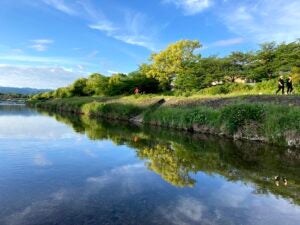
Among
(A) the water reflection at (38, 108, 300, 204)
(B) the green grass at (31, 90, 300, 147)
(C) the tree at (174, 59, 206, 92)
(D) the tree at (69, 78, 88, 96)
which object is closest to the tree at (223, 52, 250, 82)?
(C) the tree at (174, 59, 206, 92)

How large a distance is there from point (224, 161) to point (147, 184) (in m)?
5.11

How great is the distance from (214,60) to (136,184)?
42.3 meters

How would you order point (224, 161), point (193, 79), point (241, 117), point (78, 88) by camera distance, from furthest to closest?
point (78, 88), point (193, 79), point (241, 117), point (224, 161)

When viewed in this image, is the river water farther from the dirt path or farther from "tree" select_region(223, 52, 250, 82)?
"tree" select_region(223, 52, 250, 82)

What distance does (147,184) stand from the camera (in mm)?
9602

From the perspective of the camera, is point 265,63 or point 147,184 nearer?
point 147,184

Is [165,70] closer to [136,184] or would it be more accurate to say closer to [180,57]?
[180,57]

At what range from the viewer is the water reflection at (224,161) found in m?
10.1

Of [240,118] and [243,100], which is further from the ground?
[243,100]

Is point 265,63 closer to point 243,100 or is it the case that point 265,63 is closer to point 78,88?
point 243,100

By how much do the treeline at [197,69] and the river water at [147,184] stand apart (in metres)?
25.5

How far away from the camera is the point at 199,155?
14984 mm

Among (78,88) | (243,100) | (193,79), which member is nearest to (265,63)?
(193,79)

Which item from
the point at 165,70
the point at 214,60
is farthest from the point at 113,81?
the point at 214,60
